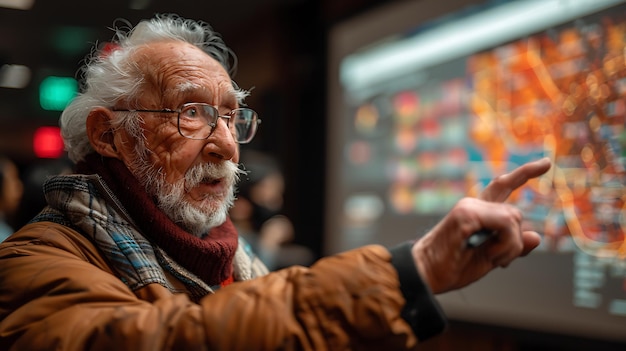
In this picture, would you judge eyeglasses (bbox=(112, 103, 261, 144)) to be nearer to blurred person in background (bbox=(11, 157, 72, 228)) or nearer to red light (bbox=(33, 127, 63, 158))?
blurred person in background (bbox=(11, 157, 72, 228))

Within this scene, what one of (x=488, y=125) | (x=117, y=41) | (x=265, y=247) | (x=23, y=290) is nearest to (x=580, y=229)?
(x=488, y=125)

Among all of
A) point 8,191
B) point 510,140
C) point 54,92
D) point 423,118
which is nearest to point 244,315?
point 54,92

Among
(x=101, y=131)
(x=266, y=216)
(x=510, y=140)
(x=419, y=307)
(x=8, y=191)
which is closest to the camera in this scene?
(x=419, y=307)

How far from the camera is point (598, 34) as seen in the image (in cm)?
253

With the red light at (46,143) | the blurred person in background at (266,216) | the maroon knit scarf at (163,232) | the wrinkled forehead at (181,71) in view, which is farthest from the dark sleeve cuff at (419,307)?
the blurred person in background at (266,216)

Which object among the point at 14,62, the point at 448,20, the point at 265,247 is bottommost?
the point at 265,247

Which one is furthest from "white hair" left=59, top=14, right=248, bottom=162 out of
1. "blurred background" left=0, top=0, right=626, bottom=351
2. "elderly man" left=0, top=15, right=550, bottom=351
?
"blurred background" left=0, top=0, right=626, bottom=351

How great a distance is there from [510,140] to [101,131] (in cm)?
195

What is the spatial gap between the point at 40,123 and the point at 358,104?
2.10 meters

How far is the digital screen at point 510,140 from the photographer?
248cm

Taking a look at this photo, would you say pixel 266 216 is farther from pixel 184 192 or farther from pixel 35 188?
pixel 184 192

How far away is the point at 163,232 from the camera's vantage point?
4.10ft

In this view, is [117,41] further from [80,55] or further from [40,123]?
[40,123]

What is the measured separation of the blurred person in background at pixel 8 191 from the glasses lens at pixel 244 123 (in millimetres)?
909
